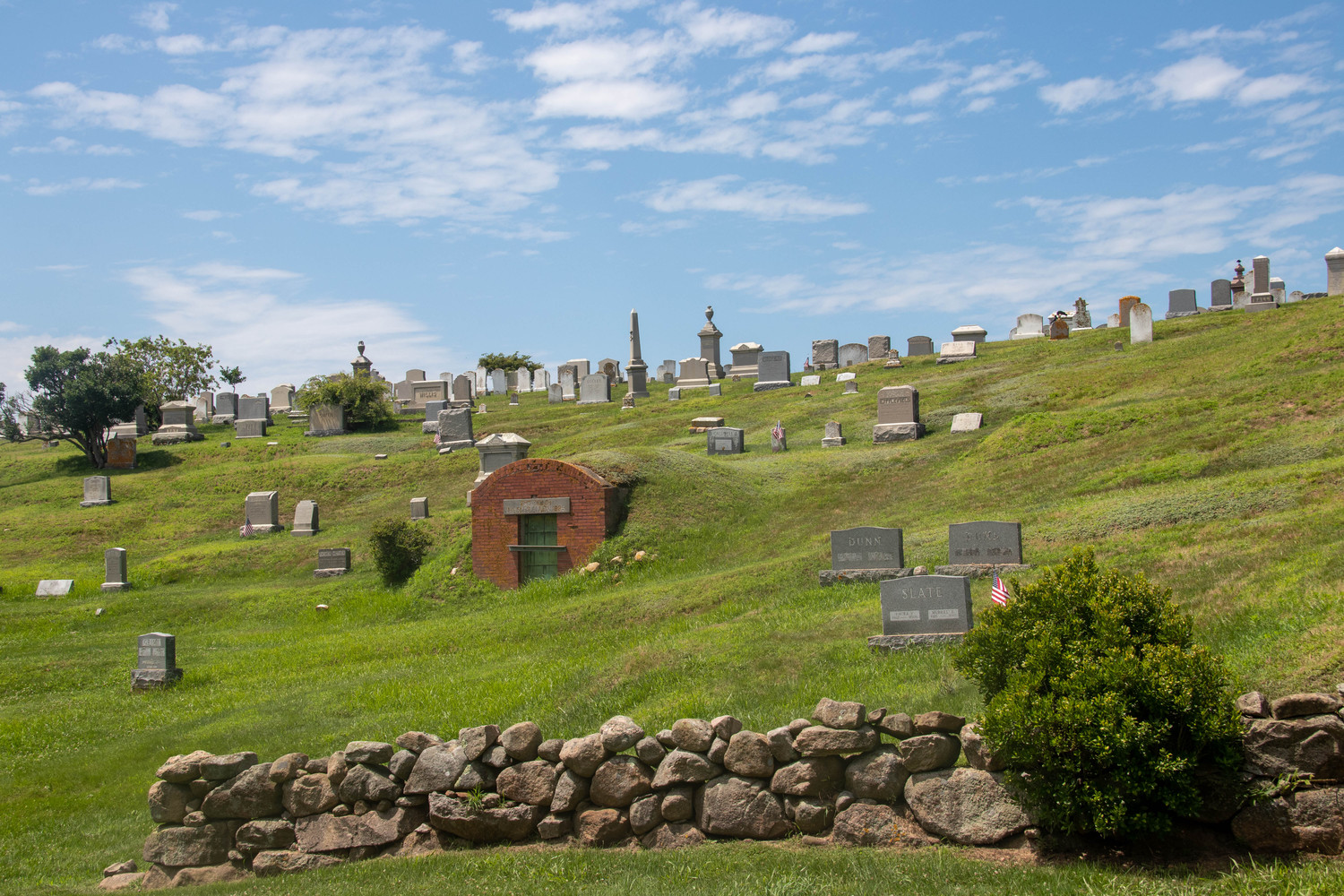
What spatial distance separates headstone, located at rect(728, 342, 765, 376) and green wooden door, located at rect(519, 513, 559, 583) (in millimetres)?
27470

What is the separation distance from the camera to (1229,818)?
5656mm

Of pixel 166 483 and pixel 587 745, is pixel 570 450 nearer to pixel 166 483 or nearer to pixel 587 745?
pixel 166 483

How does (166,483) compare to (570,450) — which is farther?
(166,483)

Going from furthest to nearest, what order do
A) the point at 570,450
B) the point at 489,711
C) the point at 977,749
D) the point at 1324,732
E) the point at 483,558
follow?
the point at 570,450, the point at 483,558, the point at 489,711, the point at 977,749, the point at 1324,732

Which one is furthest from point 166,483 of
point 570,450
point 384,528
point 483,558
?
point 483,558

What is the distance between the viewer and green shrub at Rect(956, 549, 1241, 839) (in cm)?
547

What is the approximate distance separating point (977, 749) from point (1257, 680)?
2.30 metres

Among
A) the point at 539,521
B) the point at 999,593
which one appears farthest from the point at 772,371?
the point at 999,593

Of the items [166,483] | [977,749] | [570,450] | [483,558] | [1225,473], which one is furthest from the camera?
[166,483]

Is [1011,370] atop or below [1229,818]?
atop

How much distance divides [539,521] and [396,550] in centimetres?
399

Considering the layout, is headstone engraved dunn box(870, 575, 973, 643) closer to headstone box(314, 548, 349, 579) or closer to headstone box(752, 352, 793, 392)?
headstone box(314, 548, 349, 579)

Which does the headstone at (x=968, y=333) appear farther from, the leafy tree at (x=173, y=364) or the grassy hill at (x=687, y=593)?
the leafy tree at (x=173, y=364)

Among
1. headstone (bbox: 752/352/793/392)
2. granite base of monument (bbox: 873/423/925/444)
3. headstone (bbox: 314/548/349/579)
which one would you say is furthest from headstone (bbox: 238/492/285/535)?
headstone (bbox: 752/352/793/392)
